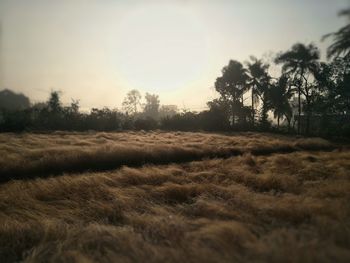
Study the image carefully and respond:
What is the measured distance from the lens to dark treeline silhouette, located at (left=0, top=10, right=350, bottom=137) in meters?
34.0

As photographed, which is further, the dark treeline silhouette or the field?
the dark treeline silhouette

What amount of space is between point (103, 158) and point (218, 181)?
5.48 metres

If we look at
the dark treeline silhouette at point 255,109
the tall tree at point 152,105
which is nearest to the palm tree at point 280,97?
the dark treeline silhouette at point 255,109

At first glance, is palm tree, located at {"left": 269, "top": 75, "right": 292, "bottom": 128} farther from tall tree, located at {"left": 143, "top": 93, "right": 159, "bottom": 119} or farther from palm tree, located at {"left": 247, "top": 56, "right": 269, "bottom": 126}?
tall tree, located at {"left": 143, "top": 93, "right": 159, "bottom": 119}

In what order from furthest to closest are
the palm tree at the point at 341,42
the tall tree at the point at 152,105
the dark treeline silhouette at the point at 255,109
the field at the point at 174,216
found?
the tall tree at the point at 152,105 → the dark treeline silhouette at the point at 255,109 → the palm tree at the point at 341,42 → the field at the point at 174,216

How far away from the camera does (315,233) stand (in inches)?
169

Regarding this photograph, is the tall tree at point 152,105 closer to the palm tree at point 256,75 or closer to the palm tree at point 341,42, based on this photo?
the palm tree at point 256,75

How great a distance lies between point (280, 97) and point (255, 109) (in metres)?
5.80

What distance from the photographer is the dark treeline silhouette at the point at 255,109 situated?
112 ft

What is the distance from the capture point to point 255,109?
45.9 metres

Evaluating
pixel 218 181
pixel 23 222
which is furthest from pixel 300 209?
pixel 23 222

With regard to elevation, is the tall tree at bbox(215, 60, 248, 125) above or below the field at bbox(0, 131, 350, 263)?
above

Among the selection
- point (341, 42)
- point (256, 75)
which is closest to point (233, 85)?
point (256, 75)

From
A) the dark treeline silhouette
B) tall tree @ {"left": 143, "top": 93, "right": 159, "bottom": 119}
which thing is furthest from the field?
tall tree @ {"left": 143, "top": 93, "right": 159, "bottom": 119}
